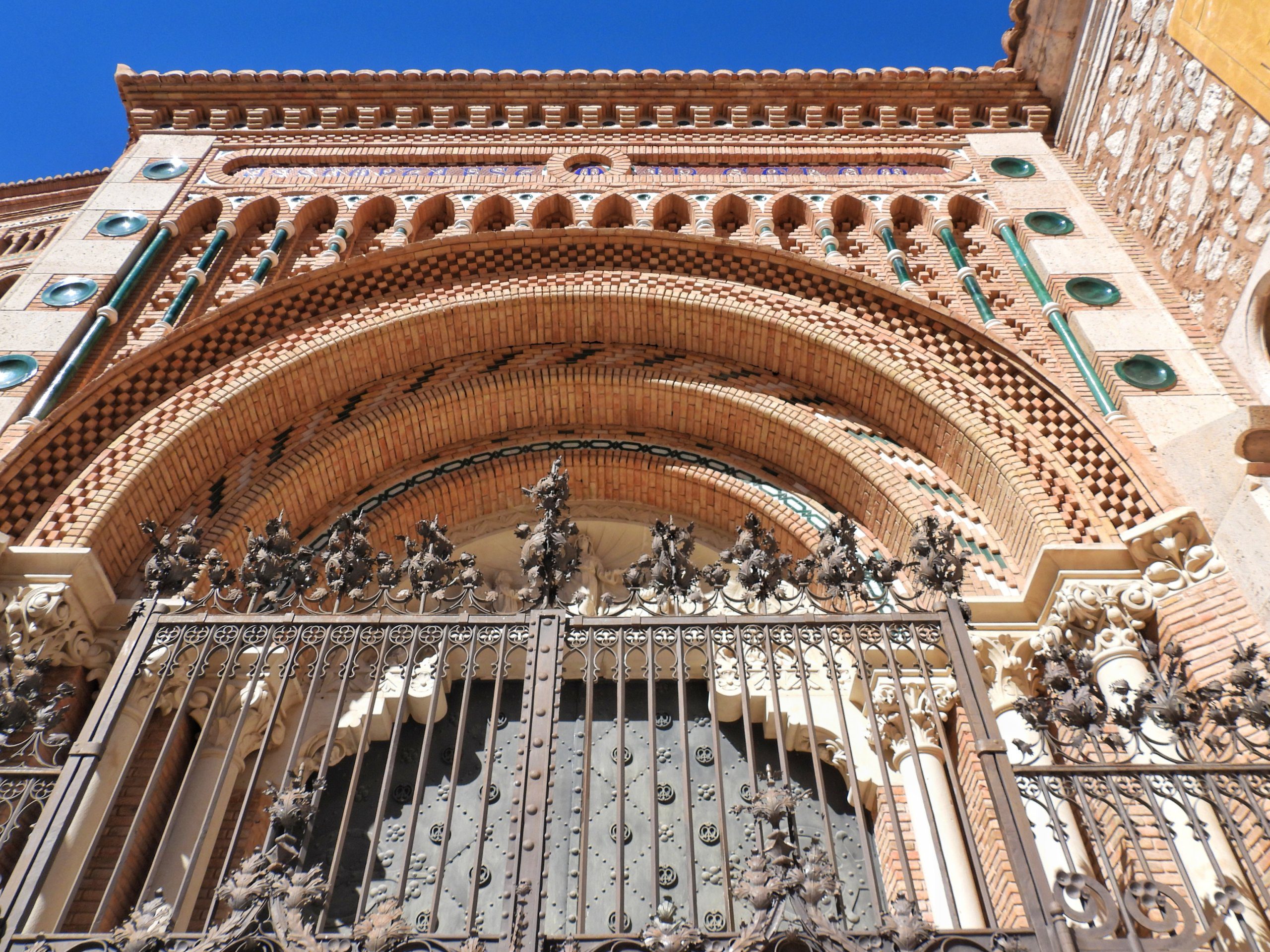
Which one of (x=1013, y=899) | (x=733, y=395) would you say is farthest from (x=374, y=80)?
(x=1013, y=899)

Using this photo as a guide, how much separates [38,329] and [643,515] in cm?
408

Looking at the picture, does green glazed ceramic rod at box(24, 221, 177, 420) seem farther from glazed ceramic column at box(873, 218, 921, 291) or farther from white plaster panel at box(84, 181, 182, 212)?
glazed ceramic column at box(873, 218, 921, 291)

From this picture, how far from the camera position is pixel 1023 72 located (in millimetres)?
9367

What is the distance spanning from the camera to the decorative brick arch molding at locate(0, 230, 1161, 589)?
18.7 feet

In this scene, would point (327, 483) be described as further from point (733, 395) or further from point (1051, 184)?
point (1051, 184)

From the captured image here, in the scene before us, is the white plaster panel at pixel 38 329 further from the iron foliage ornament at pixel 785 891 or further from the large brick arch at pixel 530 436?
the iron foliage ornament at pixel 785 891

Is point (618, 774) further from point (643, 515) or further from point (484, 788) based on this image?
point (643, 515)

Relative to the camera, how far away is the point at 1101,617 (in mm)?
5082

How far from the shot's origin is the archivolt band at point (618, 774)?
11.6 ft

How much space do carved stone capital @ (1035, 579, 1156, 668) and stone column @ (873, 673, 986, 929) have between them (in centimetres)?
62

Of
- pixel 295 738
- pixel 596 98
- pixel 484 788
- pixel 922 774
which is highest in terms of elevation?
pixel 596 98

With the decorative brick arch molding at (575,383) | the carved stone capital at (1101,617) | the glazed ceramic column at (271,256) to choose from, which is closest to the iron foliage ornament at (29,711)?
the decorative brick arch molding at (575,383)

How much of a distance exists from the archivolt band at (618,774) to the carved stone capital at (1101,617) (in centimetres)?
3

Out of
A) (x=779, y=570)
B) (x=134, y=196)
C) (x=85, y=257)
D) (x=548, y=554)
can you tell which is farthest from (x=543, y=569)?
(x=134, y=196)
